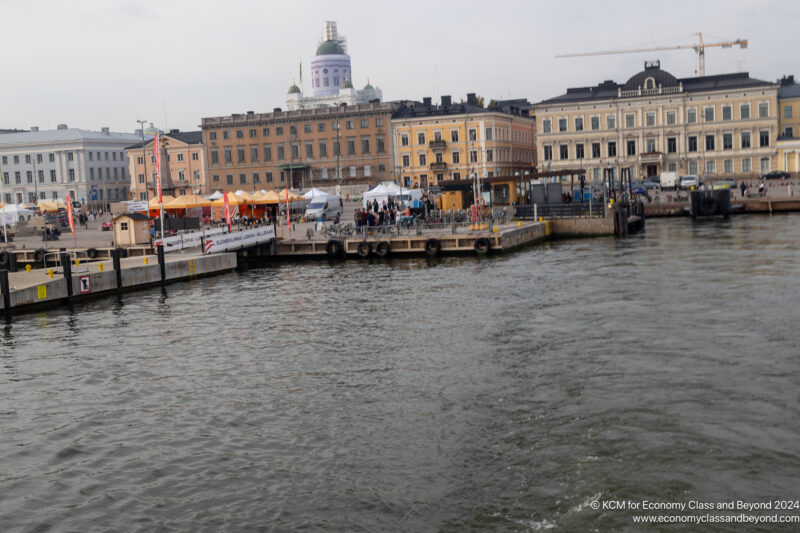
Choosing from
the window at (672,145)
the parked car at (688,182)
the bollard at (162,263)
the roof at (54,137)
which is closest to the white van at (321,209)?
the bollard at (162,263)

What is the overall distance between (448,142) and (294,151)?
21.8m

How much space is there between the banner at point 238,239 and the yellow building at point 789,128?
70.9 meters

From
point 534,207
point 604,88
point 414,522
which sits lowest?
point 414,522

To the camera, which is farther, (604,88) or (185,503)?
(604,88)

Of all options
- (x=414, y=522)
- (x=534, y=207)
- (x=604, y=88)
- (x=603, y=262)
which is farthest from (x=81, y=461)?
(x=604, y=88)

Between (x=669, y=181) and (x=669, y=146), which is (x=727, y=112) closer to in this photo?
(x=669, y=146)

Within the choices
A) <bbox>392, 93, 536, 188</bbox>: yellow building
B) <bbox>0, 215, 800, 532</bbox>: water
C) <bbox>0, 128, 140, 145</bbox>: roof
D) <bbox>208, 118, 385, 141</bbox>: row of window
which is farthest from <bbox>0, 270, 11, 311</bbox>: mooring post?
<bbox>0, 128, 140, 145</bbox>: roof

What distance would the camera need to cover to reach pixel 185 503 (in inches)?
531

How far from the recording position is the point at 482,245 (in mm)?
47031

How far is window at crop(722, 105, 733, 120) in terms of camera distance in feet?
335

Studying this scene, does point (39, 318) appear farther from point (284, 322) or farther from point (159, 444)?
point (159, 444)

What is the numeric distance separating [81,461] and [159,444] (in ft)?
4.49

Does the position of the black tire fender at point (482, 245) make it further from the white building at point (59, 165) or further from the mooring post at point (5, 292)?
the white building at point (59, 165)

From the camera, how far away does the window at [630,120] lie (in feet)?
344
